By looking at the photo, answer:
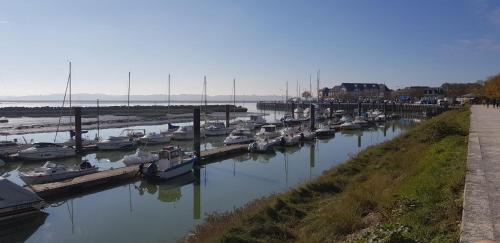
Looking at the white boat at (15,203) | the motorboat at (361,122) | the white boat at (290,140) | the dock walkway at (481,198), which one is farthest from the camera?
the motorboat at (361,122)

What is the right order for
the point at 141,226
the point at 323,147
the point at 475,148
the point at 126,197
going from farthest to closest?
the point at 323,147
the point at 126,197
the point at 141,226
the point at 475,148

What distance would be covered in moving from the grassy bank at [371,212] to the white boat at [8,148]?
2981 centimetres

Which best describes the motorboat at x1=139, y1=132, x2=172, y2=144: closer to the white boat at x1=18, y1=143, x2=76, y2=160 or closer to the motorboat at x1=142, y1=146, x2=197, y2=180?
the white boat at x1=18, y1=143, x2=76, y2=160

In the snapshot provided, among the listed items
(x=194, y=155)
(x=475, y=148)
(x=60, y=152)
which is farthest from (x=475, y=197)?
(x=60, y=152)

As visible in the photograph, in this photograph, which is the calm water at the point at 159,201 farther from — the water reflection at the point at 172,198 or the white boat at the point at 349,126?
the white boat at the point at 349,126

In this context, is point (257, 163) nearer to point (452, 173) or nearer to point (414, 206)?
point (452, 173)

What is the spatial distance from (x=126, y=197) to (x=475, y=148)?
1779cm

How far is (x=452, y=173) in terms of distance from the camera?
1302 cm

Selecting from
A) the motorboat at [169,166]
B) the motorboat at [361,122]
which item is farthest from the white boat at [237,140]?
the motorboat at [361,122]

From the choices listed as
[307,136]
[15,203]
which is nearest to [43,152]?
[15,203]

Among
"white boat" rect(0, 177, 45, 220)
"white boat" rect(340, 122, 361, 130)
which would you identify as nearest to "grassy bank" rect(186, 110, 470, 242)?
"white boat" rect(0, 177, 45, 220)

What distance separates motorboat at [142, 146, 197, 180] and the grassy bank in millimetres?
12125

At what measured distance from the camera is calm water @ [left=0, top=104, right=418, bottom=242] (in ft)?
62.1

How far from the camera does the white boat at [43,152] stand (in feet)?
127
